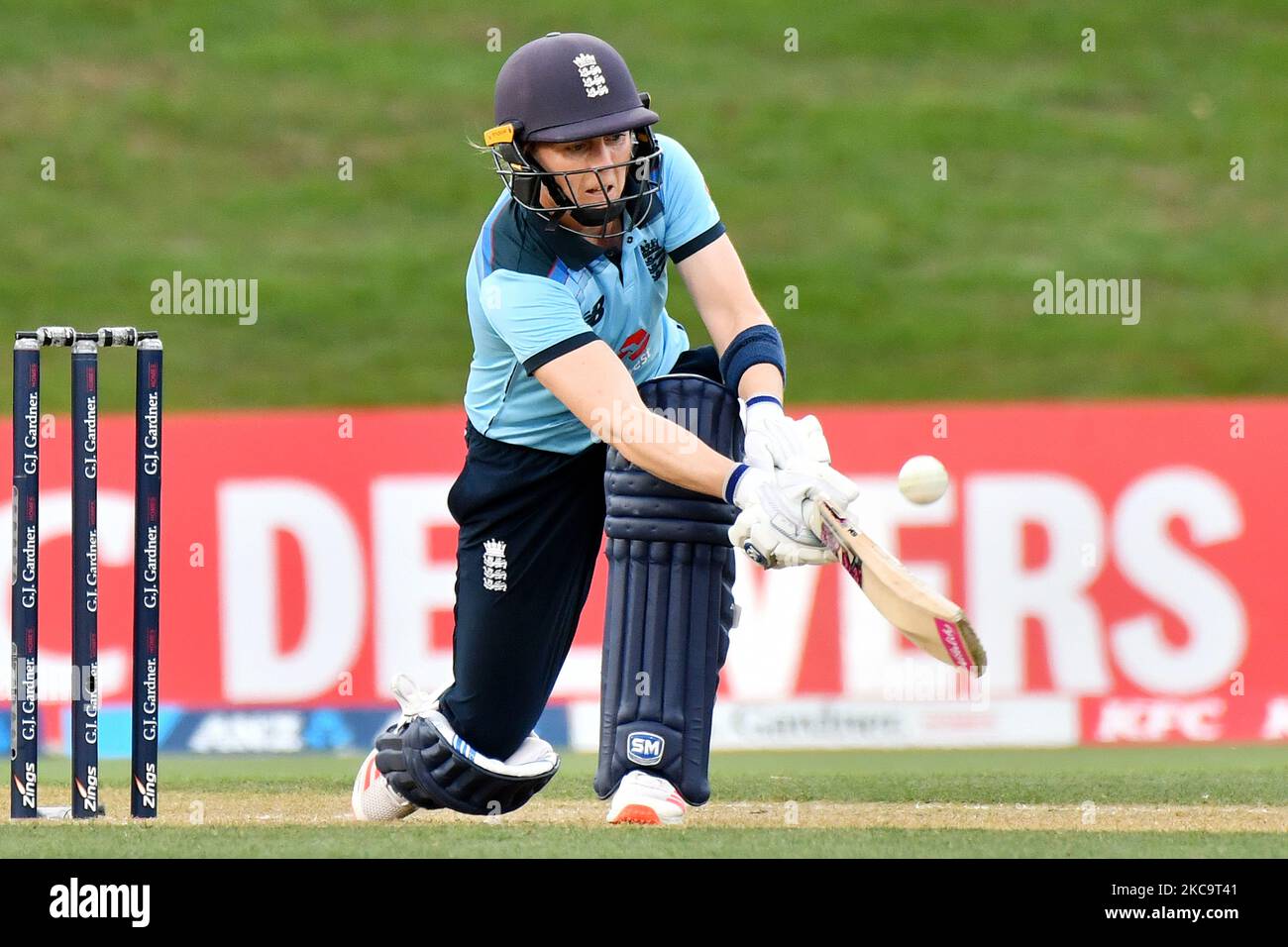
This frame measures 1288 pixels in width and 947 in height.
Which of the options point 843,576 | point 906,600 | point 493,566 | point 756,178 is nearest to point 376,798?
point 493,566

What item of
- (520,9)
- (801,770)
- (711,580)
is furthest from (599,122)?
(520,9)

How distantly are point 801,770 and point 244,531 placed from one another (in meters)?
2.39

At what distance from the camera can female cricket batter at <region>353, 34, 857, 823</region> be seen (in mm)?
3990

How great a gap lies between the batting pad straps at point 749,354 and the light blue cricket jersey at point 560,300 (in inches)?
8.2

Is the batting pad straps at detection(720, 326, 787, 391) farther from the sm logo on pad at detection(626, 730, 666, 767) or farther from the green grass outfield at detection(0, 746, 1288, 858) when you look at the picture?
the green grass outfield at detection(0, 746, 1288, 858)

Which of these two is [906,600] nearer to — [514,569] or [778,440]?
[778,440]

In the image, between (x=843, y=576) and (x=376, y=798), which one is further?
(x=843, y=576)

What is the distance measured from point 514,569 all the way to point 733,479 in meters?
0.73

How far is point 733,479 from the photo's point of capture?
394 cm

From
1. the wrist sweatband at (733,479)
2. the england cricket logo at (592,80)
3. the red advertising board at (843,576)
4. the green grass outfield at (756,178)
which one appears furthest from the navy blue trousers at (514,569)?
the green grass outfield at (756,178)

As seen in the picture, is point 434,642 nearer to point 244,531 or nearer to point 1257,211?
point 244,531

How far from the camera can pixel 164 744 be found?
708cm

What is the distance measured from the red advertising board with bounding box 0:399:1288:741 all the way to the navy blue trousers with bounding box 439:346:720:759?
2.49m
